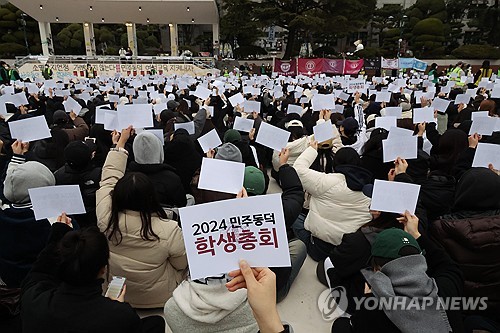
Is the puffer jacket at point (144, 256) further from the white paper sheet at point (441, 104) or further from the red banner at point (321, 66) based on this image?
the red banner at point (321, 66)

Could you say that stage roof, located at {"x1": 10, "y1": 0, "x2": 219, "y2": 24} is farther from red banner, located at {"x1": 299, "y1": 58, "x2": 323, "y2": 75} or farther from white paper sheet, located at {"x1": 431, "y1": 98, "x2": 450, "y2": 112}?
white paper sheet, located at {"x1": 431, "y1": 98, "x2": 450, "y2": 112}

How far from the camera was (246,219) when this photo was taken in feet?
4.31

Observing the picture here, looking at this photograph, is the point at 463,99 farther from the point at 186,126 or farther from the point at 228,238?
the point at 228,238

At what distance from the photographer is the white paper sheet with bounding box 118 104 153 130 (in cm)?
380

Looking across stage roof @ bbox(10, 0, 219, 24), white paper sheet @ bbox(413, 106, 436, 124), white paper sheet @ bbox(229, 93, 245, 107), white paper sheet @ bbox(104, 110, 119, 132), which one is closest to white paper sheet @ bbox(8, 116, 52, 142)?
white paper sheet @ bbox(104, 110, 119, 132)

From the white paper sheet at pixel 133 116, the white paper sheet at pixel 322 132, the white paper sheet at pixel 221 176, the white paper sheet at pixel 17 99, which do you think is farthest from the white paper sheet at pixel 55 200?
the white paper sheet at pixel 17 99

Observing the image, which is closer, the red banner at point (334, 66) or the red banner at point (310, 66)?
the red banner at point (334, 66)

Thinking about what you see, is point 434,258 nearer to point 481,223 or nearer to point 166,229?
point 481,223

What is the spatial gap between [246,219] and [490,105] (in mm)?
5467

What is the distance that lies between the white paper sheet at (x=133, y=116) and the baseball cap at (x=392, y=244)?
2.94 meters

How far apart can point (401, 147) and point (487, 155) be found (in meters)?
0.66

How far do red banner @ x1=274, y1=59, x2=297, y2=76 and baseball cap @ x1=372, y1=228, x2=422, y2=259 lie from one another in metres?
19.1

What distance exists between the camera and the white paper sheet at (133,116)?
12.5ft

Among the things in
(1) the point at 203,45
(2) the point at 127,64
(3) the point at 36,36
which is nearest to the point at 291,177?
(2) the point at 127,64
